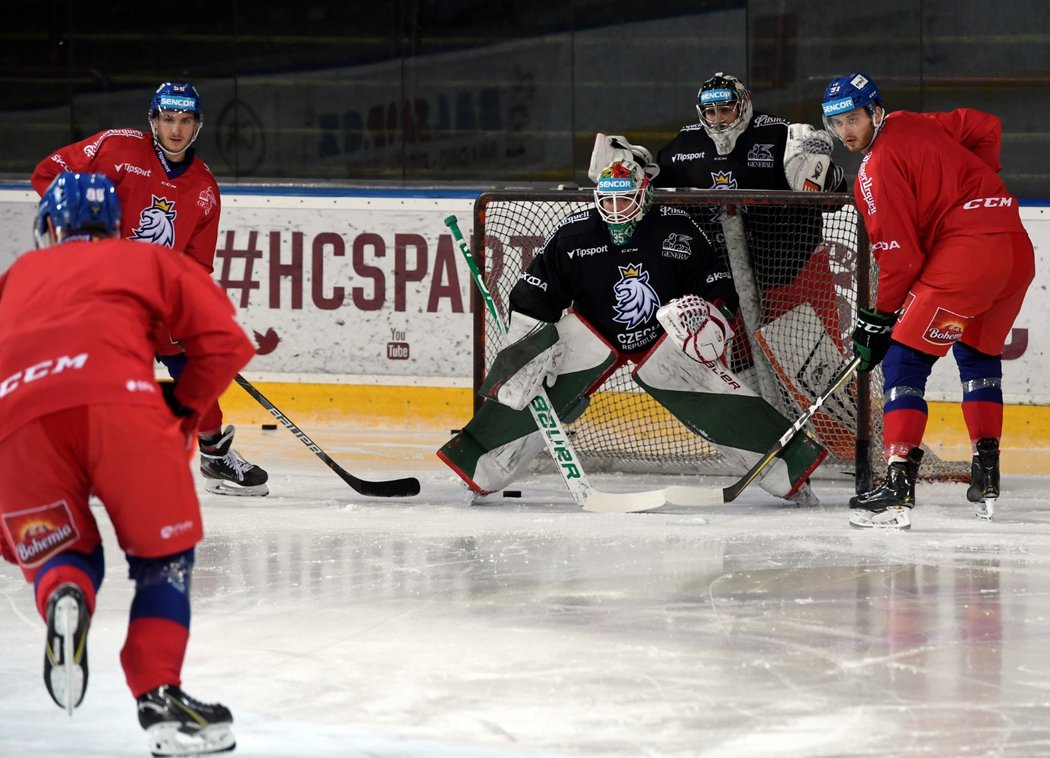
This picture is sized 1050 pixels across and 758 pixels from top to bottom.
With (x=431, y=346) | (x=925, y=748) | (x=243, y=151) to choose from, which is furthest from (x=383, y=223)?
(x=925, y=748)

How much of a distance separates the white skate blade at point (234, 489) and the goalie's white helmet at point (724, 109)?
172 centimetres

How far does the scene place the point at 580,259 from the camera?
452 cm

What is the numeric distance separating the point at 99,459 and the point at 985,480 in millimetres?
2713

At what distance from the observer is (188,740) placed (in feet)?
7.68

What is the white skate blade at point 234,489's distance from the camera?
15.6 ft

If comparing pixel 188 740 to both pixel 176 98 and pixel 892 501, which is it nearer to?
pixel 892 501

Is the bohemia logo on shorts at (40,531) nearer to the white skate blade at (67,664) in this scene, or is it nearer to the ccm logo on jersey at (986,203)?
the white skate blade at (67,664)

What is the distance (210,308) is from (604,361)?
2.29 metres

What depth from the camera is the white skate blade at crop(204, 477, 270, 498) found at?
4.76 meters

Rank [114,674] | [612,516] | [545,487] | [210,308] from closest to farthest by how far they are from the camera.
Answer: [210,308] → [114,674] → [612,516] → [545,487]

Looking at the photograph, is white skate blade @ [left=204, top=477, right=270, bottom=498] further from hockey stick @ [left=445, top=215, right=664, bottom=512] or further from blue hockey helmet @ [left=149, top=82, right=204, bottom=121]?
blue hockey helmet @ [left=149, top=82, right=204, bottom=121]

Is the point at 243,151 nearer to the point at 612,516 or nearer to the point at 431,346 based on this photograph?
the point at 431,346

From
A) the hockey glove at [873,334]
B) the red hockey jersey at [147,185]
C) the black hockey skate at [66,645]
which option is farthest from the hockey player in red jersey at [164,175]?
the black hockey skate at [66,645]

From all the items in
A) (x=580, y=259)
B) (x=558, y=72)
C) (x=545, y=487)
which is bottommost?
(x=545, y=487)
